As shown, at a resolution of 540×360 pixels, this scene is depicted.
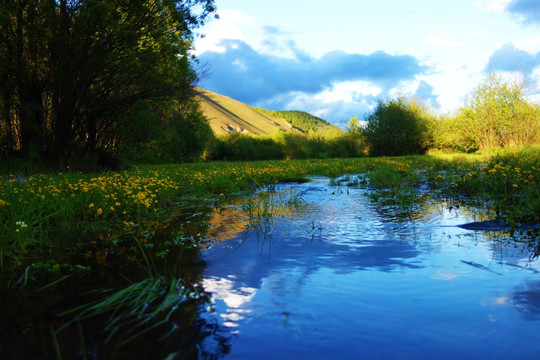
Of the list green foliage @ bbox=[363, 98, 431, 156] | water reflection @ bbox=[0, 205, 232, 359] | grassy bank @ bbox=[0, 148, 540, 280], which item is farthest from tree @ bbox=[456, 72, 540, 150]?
water reflection @ bbox=[0, 205, 232, 359]

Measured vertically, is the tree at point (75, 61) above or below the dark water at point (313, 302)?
above

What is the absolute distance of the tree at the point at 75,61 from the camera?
37.8 feet

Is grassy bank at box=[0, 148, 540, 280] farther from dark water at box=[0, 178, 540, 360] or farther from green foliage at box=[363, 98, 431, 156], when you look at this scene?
green foliage at box=[363, 98, 431, 156]

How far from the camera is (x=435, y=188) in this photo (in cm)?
1034

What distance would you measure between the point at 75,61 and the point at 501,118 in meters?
31.7

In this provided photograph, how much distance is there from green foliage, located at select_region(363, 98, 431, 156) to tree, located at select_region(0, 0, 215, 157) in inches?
1408

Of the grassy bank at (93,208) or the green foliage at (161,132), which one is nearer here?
A: the grassy bank at (93,208)

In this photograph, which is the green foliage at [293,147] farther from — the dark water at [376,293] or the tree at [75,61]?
the dark water at [376,293]

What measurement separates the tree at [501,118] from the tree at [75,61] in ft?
87.8

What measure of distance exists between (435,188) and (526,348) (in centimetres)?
894

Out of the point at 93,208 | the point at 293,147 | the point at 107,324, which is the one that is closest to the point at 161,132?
the point at 93,208

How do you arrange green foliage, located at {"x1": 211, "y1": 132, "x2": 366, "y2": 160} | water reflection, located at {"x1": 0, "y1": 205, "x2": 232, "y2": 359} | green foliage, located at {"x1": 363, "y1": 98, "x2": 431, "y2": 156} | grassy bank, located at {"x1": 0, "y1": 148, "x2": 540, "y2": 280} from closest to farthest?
water reflection, located at {"x1": 0, "y1": 205, "x2": 232, "y2": 359}, grassy bank, located at {"x1": 0, "y1": 148, "x2": 540, "y2": 280}, green foliage, located at {"x1": 363, "y1": 98, "x2": 431, "y2": 156}, green foliage, located at {"x1": 211, "y1": 132, "x2": 366, "y2": 160}

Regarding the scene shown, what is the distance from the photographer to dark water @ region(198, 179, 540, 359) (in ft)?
7.11

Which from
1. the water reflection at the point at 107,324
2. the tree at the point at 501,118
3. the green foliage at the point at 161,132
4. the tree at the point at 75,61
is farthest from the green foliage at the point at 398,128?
the water reflection at the point at 107,324
